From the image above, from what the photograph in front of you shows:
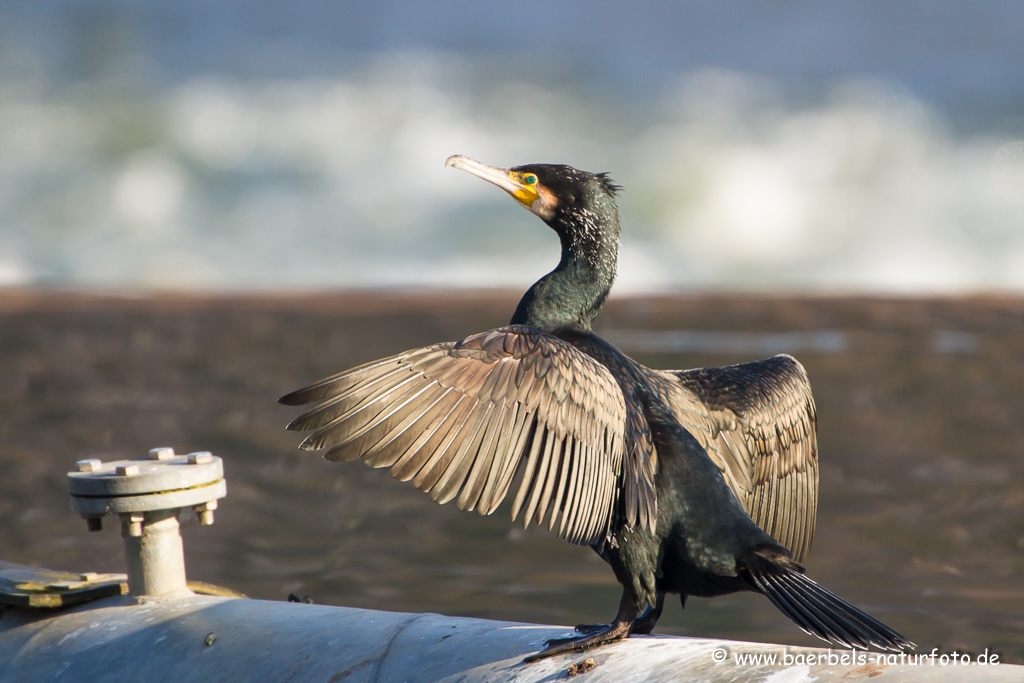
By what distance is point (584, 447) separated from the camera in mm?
2209

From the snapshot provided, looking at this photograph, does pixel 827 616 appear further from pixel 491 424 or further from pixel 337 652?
pixel 337 652

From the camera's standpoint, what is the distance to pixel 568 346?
7.59ft

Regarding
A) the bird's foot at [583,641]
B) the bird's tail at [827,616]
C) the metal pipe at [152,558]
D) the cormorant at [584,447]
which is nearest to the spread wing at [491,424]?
the cormorant at [584,447]

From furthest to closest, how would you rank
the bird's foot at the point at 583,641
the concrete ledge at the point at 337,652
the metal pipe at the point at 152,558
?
1. the metal pipe at the point at 152,558
2. the bird's foot at the point at 583,641
3. the concrete ledge at the point at 337,652

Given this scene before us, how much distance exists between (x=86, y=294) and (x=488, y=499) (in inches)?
696

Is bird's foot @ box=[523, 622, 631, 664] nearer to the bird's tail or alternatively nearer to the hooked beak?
the bird's tail

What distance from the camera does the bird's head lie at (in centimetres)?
292

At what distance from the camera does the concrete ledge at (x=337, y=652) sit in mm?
1942

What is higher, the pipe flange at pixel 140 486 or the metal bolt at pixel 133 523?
the pipe flange at pixel 140 486

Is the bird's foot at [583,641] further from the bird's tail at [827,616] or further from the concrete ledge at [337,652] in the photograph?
the bird's tail at [827,616]

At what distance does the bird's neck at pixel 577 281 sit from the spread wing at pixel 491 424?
0.44m

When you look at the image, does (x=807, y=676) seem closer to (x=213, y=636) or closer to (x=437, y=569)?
(x=213, y=636)

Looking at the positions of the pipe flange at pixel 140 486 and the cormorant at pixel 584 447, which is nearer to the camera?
the cormorant at pixel 584 447

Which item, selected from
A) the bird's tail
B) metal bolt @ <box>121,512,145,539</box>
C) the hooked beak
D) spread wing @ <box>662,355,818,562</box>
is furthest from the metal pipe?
the bird's tail
